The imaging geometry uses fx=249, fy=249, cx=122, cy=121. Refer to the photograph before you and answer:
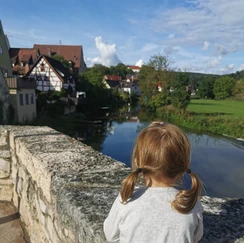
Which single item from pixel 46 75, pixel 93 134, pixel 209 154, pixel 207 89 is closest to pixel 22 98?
pixel 93 134

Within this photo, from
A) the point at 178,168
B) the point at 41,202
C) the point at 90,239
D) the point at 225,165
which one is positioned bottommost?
the point at 225,165

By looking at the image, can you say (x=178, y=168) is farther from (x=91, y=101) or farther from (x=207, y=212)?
(x=91, y=101)

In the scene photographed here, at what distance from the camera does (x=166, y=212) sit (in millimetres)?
938

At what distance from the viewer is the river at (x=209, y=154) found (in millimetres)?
10984

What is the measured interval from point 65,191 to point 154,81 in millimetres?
46937

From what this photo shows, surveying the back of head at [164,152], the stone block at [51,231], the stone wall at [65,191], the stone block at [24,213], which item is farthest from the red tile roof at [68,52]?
the back of head at [164,152]

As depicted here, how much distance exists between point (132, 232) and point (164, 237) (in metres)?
0.12

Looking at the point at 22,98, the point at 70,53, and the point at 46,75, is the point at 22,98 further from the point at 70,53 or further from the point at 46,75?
the point at 70,53

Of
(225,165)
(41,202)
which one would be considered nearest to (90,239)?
(41,202)

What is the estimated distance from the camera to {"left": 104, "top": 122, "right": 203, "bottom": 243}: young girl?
94cm

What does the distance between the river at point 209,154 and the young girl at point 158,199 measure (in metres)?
5.61

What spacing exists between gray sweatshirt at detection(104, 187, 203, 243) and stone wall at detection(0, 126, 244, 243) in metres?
0.15

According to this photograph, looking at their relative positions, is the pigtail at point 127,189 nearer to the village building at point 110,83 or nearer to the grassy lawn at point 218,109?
the grassy lawn at point 218,109

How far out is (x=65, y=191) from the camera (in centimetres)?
153
